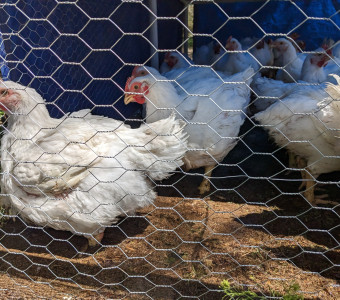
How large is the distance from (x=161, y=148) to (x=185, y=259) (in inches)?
25.8

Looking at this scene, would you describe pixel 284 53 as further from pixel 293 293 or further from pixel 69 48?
pixel 293 293

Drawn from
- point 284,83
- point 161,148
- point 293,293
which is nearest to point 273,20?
point 284,83

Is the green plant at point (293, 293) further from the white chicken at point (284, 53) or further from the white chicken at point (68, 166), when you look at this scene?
the white chicken at point (284, 53)

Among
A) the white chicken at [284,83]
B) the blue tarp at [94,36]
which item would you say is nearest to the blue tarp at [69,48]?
the blue tarp at [94,36]

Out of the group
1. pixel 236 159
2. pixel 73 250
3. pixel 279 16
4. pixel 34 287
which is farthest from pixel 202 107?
pixel 279 16

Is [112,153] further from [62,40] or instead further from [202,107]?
[62,40]

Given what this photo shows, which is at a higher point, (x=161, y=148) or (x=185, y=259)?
(x=161, y=148)

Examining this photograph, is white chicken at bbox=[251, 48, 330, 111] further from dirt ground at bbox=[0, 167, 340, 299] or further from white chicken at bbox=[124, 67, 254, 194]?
dirt ground at bbox=[0, 167, 340, 299]

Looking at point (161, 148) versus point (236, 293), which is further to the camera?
point (161, 148)

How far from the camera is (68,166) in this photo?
5.86ft

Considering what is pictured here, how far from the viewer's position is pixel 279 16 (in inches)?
191

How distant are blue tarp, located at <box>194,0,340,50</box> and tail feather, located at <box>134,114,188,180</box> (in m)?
3.19

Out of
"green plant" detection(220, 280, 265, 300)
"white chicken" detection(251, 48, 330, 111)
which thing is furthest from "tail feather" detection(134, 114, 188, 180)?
"white chicken" detection(251, 48, 330, 111)

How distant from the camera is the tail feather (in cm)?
197
